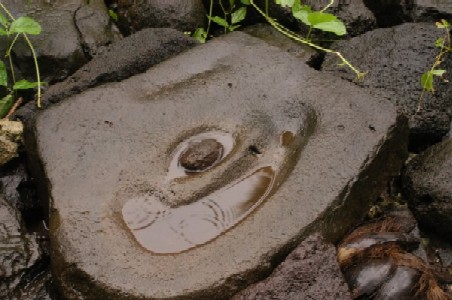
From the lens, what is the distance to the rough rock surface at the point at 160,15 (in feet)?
17.6

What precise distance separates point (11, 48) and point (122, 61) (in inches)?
36.2

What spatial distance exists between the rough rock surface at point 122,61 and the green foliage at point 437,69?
1.76 m

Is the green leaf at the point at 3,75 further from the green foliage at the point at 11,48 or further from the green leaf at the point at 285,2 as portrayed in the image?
the green leaf at the point at 285,2

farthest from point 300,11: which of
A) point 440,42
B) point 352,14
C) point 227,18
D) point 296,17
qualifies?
point 440,42

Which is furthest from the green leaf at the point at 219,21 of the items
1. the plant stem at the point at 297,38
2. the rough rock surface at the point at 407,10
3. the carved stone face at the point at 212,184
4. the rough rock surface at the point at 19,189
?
the rough rock surface at the point at 19,189

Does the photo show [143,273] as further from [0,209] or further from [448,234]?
[448,234]

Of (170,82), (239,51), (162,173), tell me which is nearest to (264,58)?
(239,51)

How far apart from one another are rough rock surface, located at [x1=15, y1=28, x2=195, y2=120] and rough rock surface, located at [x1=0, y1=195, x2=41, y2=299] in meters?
0.92

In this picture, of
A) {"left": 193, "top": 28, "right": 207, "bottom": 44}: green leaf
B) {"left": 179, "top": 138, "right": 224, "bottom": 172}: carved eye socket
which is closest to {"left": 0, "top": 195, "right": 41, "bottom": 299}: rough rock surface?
{"left": 179, "top": 138, "right": 224, "bottom": 172}: carved eye socket

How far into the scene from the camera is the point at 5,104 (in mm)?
4742

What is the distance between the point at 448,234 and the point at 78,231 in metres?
2.46

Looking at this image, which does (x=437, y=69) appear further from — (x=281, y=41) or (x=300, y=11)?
(x=281, y=41)

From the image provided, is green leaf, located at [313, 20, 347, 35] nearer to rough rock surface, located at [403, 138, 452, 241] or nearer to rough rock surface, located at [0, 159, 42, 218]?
rough rock surface, located at [403, 138, 452, 241]

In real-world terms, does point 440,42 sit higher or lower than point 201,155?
higher
